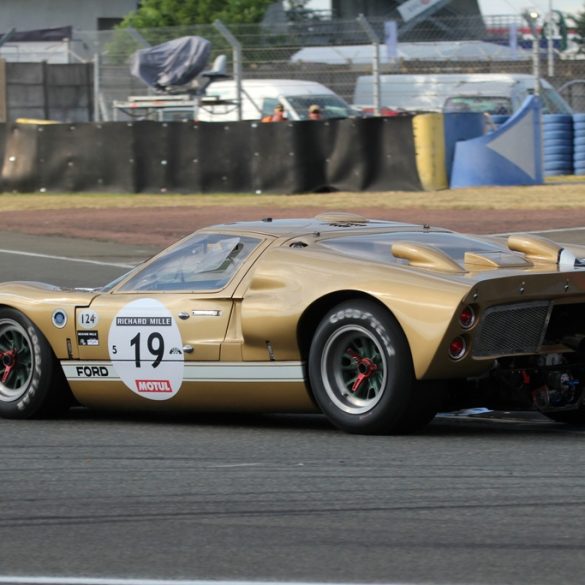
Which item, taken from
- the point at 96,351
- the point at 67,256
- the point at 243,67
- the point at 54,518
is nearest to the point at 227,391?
the point at 96,351

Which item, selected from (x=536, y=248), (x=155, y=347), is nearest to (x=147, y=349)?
(x=155, y=347)

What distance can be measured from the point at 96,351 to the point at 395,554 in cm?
332

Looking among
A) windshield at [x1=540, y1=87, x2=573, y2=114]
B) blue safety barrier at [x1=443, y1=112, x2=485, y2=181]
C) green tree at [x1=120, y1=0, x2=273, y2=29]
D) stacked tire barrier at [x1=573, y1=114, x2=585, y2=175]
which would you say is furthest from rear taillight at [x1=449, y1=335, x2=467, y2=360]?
green tree at [x1=120, y1=0, x2=273, y2=29]

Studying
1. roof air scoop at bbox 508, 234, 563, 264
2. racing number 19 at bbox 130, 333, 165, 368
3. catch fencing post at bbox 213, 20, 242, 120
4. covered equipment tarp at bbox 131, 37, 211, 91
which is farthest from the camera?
covered equipment tarp at bbox 131, 37, 211, 91

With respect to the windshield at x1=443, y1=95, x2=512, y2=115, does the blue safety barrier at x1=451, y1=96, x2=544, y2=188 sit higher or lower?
lower

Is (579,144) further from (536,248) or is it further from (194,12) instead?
(194,12)

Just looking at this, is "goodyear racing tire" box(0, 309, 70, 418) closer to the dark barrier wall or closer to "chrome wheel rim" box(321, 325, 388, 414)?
"chrome wheel rim" box(321, 325, 388, 414)

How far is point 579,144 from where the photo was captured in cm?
2650

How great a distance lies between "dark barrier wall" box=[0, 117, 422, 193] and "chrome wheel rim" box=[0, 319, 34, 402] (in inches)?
597

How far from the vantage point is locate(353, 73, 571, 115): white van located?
2942cm

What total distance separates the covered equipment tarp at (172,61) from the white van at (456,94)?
3.63 meters

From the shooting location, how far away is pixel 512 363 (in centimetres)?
679

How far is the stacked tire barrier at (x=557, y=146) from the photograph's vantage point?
26.3m

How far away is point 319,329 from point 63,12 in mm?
57580
